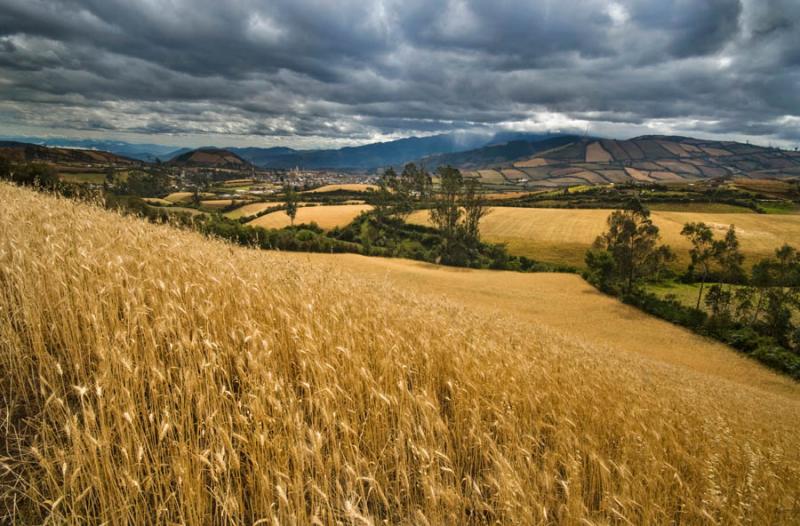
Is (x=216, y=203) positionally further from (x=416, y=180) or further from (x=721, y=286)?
(x=721, y=286)

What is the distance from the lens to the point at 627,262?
5488 cm

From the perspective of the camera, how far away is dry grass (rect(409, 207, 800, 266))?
73312 mm

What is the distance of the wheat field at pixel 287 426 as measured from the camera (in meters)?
2.26

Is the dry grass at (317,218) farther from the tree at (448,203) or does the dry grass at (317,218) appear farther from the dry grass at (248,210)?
the tree at (448,203)

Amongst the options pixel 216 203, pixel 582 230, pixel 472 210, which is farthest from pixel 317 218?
pixel 582 230

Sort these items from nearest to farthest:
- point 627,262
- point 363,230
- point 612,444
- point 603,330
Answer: point 612,444, point 603,330, point 627,262, point 363,230

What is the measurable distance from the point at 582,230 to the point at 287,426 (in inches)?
3526

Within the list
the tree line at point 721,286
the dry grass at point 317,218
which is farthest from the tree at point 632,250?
the dry grass at point 317,218

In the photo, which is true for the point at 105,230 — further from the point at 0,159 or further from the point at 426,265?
the point at 426,265

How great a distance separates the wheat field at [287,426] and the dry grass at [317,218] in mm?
90746

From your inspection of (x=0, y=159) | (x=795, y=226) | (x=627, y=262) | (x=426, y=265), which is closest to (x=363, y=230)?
(x=426, y=265)

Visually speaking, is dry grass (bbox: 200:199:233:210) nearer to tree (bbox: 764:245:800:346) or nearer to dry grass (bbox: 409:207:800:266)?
dry grass (bbox: 409:207:800:266)

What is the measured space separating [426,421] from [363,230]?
90.9 meters

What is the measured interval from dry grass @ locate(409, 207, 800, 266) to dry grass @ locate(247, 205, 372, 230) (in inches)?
733
